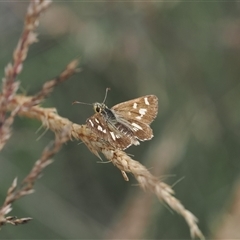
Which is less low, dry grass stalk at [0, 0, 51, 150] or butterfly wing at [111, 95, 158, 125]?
dry grass stalk at [0, 0, 51, 150]

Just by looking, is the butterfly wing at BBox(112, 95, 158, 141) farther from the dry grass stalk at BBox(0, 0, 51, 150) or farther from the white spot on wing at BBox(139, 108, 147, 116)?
the dry grass stalk at BBox(0, 0, 51, 150)

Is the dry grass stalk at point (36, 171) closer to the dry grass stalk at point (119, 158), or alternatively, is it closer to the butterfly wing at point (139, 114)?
the dry grass stalk at point (119, 158)

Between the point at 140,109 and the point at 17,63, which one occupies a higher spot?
the point at 17,63

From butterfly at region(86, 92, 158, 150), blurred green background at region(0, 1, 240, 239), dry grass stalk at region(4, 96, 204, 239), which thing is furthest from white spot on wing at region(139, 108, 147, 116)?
blurred green background at region(0, 1, 240, 239)

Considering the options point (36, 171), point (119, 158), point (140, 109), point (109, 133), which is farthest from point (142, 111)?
point (36, 171)

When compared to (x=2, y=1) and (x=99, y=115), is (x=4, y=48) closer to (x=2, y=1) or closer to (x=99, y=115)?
(x=2, y=1)

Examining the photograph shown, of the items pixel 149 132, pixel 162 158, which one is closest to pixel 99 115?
pixel 149 132

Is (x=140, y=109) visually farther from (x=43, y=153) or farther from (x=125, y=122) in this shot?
(x=43, y=153)
